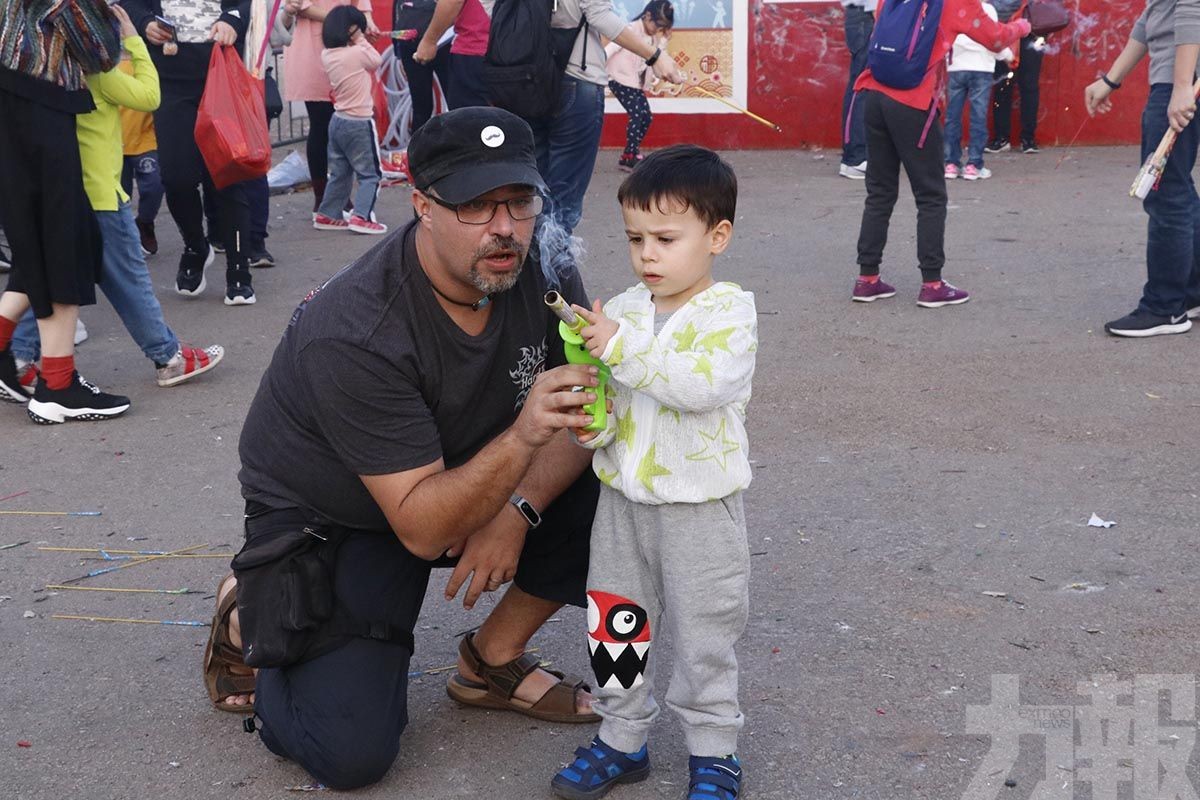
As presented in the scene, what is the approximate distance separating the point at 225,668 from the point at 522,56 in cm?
398

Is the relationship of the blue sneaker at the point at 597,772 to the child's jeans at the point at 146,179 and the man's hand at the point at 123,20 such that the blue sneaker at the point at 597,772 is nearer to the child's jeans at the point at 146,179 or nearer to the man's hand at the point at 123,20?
the man's hand at the point at 123,20

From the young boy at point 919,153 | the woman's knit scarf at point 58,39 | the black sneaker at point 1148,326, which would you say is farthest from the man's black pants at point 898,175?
the woman's knit scarf at point 58,39

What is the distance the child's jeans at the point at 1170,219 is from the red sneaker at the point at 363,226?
4.99m

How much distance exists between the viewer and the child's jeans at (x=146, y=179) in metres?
7.86

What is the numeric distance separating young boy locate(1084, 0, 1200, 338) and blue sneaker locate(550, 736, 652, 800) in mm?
4156

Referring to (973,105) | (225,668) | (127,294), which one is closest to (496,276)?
(225,668)

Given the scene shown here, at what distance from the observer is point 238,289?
732 cm

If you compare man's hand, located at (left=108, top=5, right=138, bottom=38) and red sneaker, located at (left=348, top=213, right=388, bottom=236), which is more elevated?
man's hand, located at (left=108, top=5, right=138, bottom=38)

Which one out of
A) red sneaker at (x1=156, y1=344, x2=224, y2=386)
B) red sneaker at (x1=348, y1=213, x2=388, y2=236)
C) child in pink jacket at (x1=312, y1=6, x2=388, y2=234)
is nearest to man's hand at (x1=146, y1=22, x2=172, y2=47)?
red sneaker at (x1=156, y1=344, x2=224, y2=386)

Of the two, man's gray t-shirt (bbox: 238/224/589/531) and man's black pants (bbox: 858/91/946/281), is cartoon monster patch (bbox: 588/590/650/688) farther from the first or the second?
man's black pants (bbox: 858/91/946/281)

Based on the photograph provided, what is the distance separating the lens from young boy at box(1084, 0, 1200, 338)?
578 cm

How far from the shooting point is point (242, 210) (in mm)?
7152

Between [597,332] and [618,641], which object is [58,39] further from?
[618,641]

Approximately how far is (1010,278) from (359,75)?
424 centimetres
